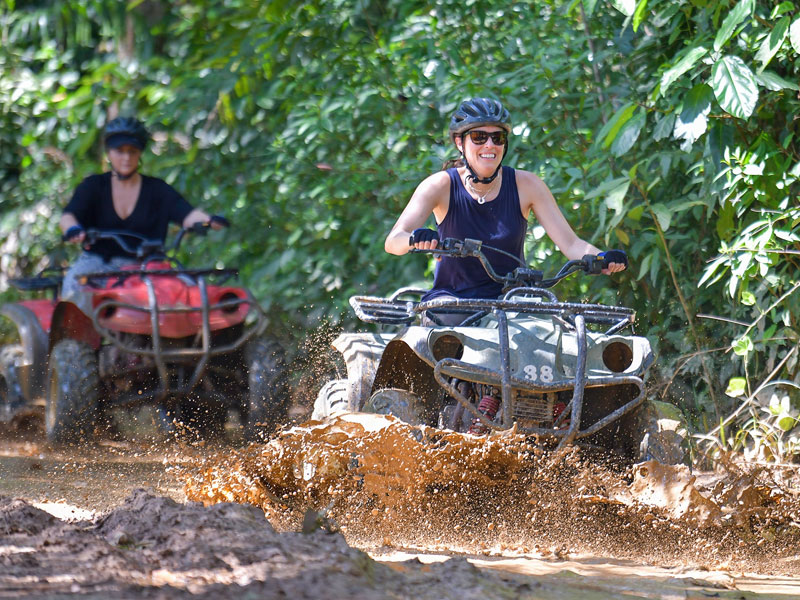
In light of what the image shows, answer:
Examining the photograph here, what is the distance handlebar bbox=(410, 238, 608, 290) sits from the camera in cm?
461

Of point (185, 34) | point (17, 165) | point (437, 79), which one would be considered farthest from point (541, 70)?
point (17, 165)

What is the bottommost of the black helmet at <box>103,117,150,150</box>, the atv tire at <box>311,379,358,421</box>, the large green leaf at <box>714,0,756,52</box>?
the atv tire at <box>311,379,358,421</box>

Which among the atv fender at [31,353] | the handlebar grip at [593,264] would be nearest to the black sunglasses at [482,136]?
the handlebar grip at [593,264]

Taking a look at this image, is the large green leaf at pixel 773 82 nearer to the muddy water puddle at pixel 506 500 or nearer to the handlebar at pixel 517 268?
the handlebar at pixel 517 268

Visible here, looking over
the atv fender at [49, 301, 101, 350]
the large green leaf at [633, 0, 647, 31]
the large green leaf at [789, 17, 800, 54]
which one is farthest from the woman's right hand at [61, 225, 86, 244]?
the large green leaf at [789, 17, 800, 54]

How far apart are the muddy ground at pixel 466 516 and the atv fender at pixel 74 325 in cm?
241

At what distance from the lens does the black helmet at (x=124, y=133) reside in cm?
787

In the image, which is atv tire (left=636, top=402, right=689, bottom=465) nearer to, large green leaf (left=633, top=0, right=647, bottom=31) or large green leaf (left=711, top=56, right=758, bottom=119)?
large green leaf (left=711, top=56, right=758, bottom=119)

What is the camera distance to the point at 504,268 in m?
5.34

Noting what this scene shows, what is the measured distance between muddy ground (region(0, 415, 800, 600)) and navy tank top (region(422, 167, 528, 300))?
39.1 inches

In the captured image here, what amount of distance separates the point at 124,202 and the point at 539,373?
14.7 ft

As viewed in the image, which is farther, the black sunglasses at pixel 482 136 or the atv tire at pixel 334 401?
the black sunglasses at pixel 482 136

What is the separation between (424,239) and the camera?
14.9 feet

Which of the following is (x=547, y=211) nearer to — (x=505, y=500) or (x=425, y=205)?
(x=425, y=205)
